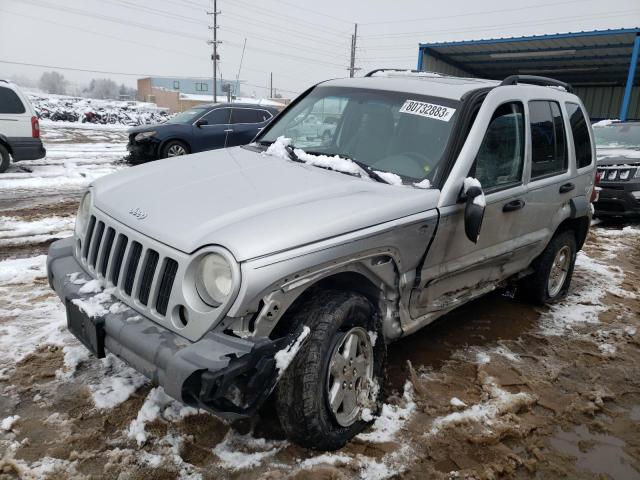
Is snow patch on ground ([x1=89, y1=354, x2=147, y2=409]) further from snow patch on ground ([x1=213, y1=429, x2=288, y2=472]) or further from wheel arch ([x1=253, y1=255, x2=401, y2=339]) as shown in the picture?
wheel arch ([x1=253, y1=255, x2=401, y2=339])

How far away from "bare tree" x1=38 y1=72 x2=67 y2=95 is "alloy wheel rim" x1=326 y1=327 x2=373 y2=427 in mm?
115931

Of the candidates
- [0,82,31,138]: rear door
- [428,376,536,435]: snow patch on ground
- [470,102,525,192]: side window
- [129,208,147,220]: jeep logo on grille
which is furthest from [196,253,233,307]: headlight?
[0,82,31,138]: rear door

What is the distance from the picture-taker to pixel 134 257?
2.47 meters

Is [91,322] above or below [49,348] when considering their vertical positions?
above

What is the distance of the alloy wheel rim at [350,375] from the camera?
2.53 m

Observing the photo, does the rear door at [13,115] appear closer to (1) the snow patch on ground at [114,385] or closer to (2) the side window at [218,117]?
(2) the side window at [218,117]

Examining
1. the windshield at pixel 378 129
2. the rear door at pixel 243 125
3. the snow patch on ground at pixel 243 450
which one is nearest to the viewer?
the snow patch on ground at pixel 243 450

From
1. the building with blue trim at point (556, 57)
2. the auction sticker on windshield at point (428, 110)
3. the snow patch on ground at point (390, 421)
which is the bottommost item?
the snow patch on ground at point (390, 421)

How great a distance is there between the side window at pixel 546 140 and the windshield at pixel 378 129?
0.91 metres

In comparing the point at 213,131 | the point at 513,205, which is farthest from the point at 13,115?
the point at 513,205

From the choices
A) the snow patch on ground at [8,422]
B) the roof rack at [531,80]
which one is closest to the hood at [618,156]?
the roof rack at [531,80]

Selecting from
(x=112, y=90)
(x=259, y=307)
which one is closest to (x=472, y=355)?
(x=259, y=307)

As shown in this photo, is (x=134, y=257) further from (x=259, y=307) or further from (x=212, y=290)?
(x=259, y=307)

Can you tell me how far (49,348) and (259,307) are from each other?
211 centimetres
